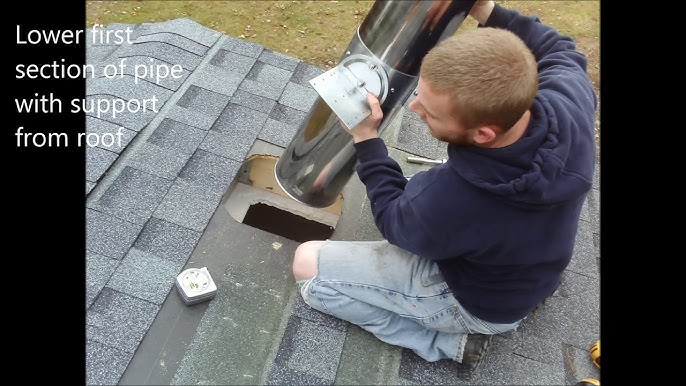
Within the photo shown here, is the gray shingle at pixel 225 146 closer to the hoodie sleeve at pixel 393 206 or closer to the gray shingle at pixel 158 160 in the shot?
the gray shingle at pixel 158 160

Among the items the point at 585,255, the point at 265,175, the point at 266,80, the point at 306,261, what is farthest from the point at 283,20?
the point at 585,255

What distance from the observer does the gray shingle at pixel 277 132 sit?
3.21m

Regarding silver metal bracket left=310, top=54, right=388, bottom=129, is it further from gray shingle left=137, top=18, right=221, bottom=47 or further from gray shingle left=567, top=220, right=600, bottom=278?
gray shingle left=137, top=18, right=221, bottom=47

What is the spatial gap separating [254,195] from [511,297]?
1788 millimetres

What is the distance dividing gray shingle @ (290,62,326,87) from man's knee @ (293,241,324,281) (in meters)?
1.58

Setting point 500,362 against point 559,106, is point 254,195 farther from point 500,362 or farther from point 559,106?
point 559,106

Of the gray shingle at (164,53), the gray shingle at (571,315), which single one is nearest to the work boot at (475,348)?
the gray shingle at (571,315)

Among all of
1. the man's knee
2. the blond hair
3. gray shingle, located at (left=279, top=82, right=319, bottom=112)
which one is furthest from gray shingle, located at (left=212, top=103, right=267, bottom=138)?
the blond hair

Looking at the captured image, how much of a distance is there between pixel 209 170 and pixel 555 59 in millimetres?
1828

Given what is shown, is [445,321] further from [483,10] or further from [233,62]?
[233,62]

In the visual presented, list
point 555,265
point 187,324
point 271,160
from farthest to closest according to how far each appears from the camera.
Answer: point 271,160 < point 187,324 < point 555,265

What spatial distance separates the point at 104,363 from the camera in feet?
6.89
